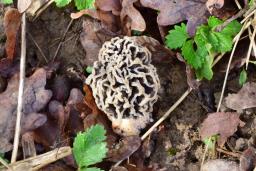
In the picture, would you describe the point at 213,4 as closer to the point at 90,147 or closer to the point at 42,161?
the point at 90,147

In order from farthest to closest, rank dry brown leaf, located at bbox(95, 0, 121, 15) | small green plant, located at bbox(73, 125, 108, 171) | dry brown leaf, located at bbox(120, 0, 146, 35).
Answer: dry brown leaf, located at bbox(95, 0, 121, 15), dry brown leaf, located at bbox(120, 0, 146, 35), small green plant, located at bbox(73, 125, 108, 171)

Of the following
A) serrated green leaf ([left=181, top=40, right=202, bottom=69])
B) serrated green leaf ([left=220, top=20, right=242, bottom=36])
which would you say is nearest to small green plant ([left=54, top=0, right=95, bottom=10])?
serrated green leaf ([left=181, top=40, right=202, bottom=69])

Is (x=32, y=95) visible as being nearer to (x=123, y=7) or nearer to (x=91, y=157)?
(x=91, y=157)

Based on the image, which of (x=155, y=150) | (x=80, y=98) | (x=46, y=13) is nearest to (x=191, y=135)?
(x=155, y=150)

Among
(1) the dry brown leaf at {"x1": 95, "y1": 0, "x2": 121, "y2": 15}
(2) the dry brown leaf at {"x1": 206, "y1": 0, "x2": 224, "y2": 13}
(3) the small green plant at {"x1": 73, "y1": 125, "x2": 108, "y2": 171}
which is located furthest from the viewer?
(1) the dry brown leaf at {"x1": 95, "y1": 0, "x2": 121, "y2": 15}

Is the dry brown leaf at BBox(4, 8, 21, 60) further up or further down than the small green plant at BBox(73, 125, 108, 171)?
further up

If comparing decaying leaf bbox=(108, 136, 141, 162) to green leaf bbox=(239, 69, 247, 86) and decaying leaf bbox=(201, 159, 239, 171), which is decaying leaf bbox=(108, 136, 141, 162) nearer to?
decaying leaf bbox=(201, 159, 239, 171)
